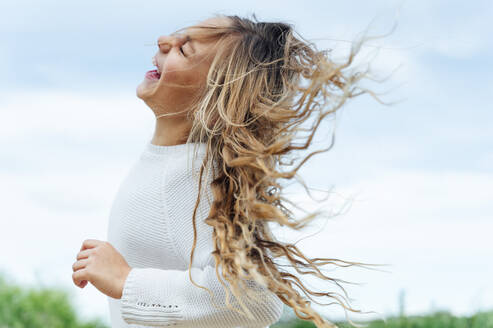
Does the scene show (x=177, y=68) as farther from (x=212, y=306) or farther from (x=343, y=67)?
(x=212, y=306)

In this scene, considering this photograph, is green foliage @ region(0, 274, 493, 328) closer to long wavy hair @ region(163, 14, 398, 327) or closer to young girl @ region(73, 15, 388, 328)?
young girl @ region(73, 15, 388, 328)

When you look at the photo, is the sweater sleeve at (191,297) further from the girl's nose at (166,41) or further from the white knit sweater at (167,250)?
the girl's nose at (166,41)

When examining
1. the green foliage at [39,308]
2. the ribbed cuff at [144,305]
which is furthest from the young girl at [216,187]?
the green foliage at [39,308]

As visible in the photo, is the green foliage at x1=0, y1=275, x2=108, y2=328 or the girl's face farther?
the green foliage at x1=0, y1=275, x2=108, y2=328

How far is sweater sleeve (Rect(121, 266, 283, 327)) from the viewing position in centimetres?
170

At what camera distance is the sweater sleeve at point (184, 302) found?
1.70 metres

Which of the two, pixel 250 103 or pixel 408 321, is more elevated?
pixel 250 103

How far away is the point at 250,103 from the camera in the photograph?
1.91m

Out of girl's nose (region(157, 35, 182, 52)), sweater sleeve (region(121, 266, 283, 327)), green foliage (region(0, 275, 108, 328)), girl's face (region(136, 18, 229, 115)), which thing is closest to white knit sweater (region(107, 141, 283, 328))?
sweater sleeve (region(121, 266, 283, 327))

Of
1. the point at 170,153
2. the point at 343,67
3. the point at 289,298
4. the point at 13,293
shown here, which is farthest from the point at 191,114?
the point at 13,293

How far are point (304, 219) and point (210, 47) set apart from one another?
0.70 metres

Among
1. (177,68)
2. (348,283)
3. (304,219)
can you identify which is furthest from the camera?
(177,68)

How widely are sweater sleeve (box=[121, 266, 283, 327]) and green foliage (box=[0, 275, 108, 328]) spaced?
3.05 m

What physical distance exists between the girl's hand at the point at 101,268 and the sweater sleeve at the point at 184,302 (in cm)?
4
